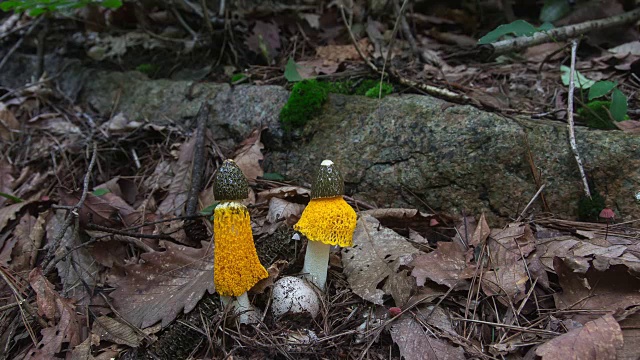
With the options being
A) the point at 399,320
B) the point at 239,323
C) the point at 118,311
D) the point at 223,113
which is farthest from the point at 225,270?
the point at 223,113

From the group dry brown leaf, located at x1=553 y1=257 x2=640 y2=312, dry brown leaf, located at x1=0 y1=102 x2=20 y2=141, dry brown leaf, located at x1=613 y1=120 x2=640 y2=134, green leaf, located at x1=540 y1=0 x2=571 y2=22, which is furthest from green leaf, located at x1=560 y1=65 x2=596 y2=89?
dry brown leaf, located at x1=0 y1=102 x2=20 y2=141

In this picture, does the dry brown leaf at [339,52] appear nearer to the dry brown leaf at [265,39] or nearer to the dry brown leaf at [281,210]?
the dry brown leaf at [265,39]

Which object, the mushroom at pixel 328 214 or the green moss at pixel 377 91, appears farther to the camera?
the green moss at pixel 377 91

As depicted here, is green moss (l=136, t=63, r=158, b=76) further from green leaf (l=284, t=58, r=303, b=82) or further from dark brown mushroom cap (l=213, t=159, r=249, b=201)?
dark brown mushroom cap (l=213, t=159, r=249, b=201)

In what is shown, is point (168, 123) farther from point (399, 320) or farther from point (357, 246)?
point (399, 320)

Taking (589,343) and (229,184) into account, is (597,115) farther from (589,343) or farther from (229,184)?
(229,184)

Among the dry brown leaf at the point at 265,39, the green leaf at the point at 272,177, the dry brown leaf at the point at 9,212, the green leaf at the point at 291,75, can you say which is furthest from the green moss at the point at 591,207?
the dry brown leaf at the point at 9,212

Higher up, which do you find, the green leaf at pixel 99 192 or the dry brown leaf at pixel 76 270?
the green leaf at pixel 99 192
